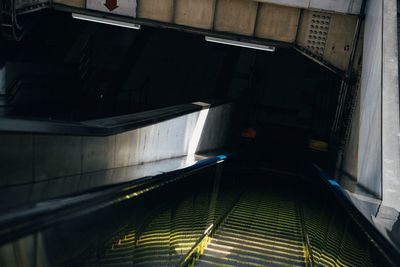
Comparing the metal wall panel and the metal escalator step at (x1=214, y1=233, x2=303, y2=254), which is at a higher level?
the metal wall panel

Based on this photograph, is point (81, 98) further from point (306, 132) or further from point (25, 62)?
point (306, 132)

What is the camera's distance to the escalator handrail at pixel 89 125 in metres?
4.70

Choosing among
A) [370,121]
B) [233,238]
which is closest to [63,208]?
[233,238]

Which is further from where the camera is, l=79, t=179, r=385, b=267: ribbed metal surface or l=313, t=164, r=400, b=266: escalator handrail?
l=79, t=179, r=385, b=267: ribbed metal surface

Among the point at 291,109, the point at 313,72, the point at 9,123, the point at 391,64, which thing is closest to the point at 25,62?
the point at 9,123

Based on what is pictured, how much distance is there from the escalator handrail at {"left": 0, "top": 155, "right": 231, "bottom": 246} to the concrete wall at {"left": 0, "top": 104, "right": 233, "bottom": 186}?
1006 mm

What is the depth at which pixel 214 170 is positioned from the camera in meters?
11.2

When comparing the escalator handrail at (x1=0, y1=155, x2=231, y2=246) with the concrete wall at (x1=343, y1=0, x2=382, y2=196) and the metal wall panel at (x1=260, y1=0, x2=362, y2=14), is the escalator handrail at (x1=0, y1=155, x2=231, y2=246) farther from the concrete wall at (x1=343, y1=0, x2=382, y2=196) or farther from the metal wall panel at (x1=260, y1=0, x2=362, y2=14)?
the metal wall panel at (x1=260, y1=0, x2=362, y2=14)

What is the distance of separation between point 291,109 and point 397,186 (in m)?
15.3

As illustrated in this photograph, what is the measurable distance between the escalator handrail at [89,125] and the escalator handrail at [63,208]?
102 centimetres

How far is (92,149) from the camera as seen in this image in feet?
21.8

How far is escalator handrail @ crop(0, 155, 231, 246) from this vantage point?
3.04 m

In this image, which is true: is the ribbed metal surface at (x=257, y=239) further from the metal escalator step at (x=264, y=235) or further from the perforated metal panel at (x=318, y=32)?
the perforated metal panel at (x=318, y=32)

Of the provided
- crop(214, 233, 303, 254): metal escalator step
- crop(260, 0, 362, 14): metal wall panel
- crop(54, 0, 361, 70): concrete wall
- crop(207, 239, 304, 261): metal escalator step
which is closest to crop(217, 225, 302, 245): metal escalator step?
crop(214, 233, 303, 254): metal escalator step
